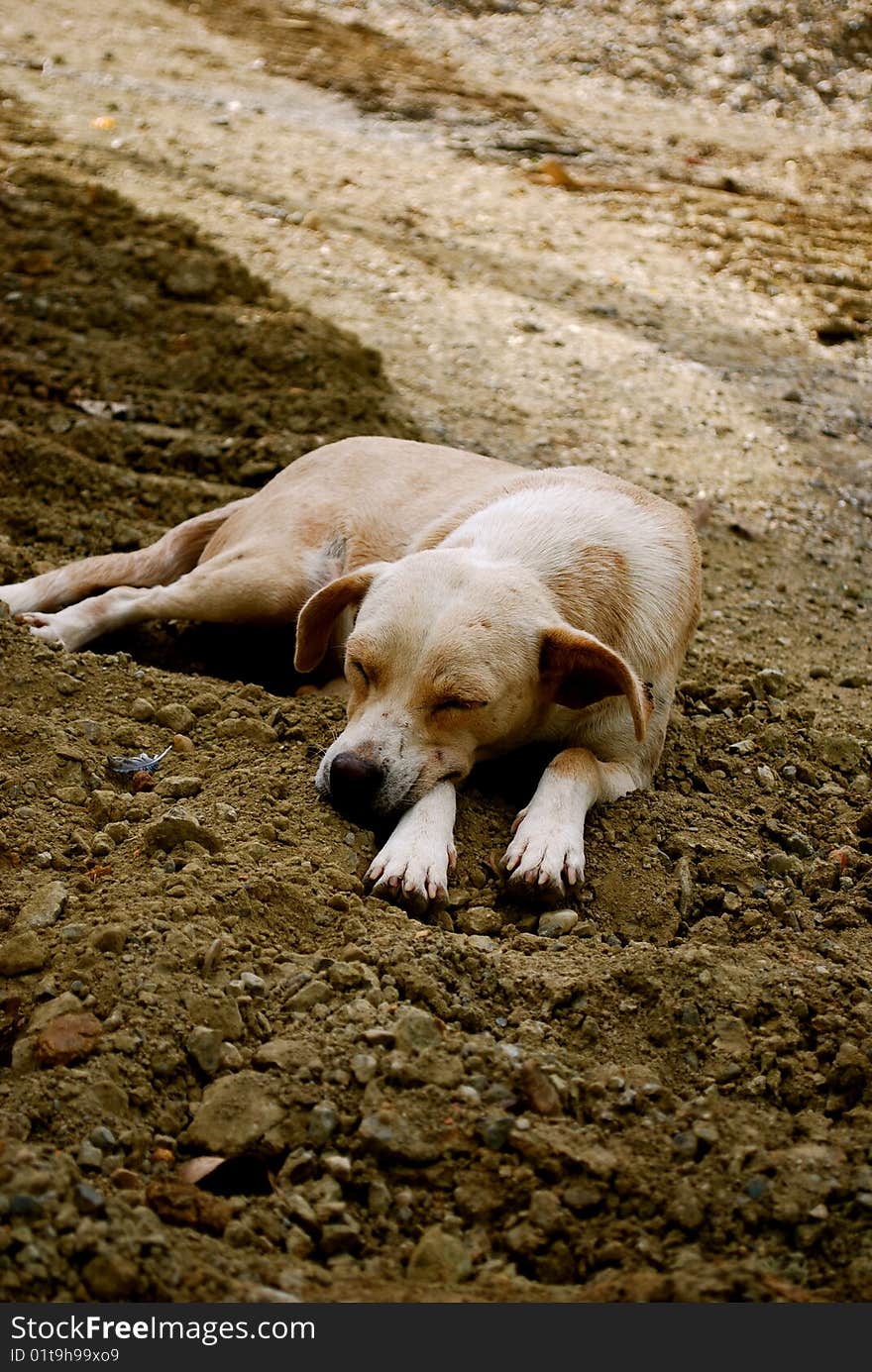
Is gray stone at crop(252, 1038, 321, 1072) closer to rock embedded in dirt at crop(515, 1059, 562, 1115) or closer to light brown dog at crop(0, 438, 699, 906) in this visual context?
rock embedded in dirt at crop(515, 1059, 562, 1115)

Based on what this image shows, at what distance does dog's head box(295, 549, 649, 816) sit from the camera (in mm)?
3812

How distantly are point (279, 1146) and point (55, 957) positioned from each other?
76 cm

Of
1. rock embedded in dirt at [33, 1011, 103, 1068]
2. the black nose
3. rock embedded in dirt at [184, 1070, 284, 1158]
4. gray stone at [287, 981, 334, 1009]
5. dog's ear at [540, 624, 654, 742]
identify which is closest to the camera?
rock embedded in dirt at [184, 1070, 284, 1158]

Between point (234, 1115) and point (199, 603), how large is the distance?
2697 mm

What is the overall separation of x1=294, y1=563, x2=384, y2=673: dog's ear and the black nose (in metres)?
0.68

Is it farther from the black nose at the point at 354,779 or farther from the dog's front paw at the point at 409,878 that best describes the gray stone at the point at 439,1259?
the black nose at the point at 354,779

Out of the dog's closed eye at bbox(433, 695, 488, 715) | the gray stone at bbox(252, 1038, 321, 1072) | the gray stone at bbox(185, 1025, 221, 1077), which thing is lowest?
the gray stone at bbox(252, 1038, 321, 1072)

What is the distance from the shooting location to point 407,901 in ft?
11.6

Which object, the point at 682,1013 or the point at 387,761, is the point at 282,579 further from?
the point at 682,1013

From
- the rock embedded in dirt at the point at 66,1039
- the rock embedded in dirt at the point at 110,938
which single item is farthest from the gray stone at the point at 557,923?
the rock embedded in dirt at the point at 66,1039

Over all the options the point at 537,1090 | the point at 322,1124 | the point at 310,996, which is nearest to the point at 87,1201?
the point at 322,1124

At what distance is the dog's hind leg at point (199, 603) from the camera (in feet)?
16.6

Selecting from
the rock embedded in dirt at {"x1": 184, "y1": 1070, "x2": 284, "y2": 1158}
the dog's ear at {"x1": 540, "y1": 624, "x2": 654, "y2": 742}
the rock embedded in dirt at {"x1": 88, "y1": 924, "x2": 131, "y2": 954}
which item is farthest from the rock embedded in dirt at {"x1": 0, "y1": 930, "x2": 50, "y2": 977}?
the dog's ear at {"x1": 540, "y1": 624, "x2": 654, "y2": 742}

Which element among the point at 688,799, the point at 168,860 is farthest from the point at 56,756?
the point at 688,799
